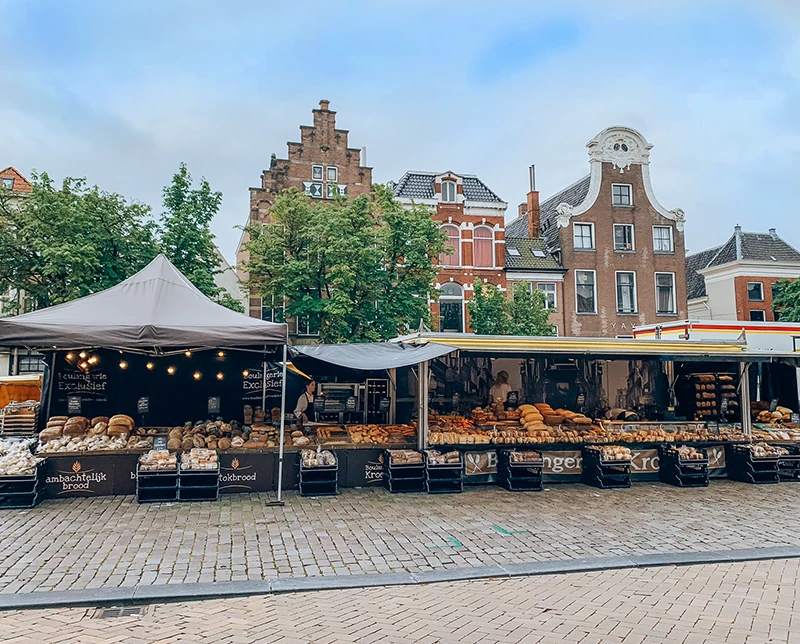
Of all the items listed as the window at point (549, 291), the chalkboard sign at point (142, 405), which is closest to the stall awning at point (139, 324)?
the chalkboard sign at point (142, 405)

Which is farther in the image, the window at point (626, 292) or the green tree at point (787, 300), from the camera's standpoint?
the window at point (626, 292)

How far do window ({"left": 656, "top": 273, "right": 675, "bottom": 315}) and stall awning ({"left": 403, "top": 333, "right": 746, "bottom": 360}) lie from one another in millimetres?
17795

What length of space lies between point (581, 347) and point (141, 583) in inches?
311

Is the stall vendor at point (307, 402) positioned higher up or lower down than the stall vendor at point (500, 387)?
lower down

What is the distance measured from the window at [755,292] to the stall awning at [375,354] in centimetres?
2662

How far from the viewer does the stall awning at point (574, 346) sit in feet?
33.2

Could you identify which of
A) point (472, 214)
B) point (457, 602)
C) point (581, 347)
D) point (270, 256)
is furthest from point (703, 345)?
point (472, 214)

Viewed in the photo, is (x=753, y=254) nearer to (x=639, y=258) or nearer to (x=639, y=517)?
(x=639, y=258)

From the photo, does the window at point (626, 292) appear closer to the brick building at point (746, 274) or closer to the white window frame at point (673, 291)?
the white window frame at point (673, 291)

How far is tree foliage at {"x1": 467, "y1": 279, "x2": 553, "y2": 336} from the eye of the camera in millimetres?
23938

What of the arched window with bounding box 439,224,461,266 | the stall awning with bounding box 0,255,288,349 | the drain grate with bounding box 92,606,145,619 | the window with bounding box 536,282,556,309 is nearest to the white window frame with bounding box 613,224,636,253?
the window with bounding box 536,282,556,309

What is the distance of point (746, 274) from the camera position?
1192 inches

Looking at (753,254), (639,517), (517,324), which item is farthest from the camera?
(753,254)

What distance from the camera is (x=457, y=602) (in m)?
5.11
